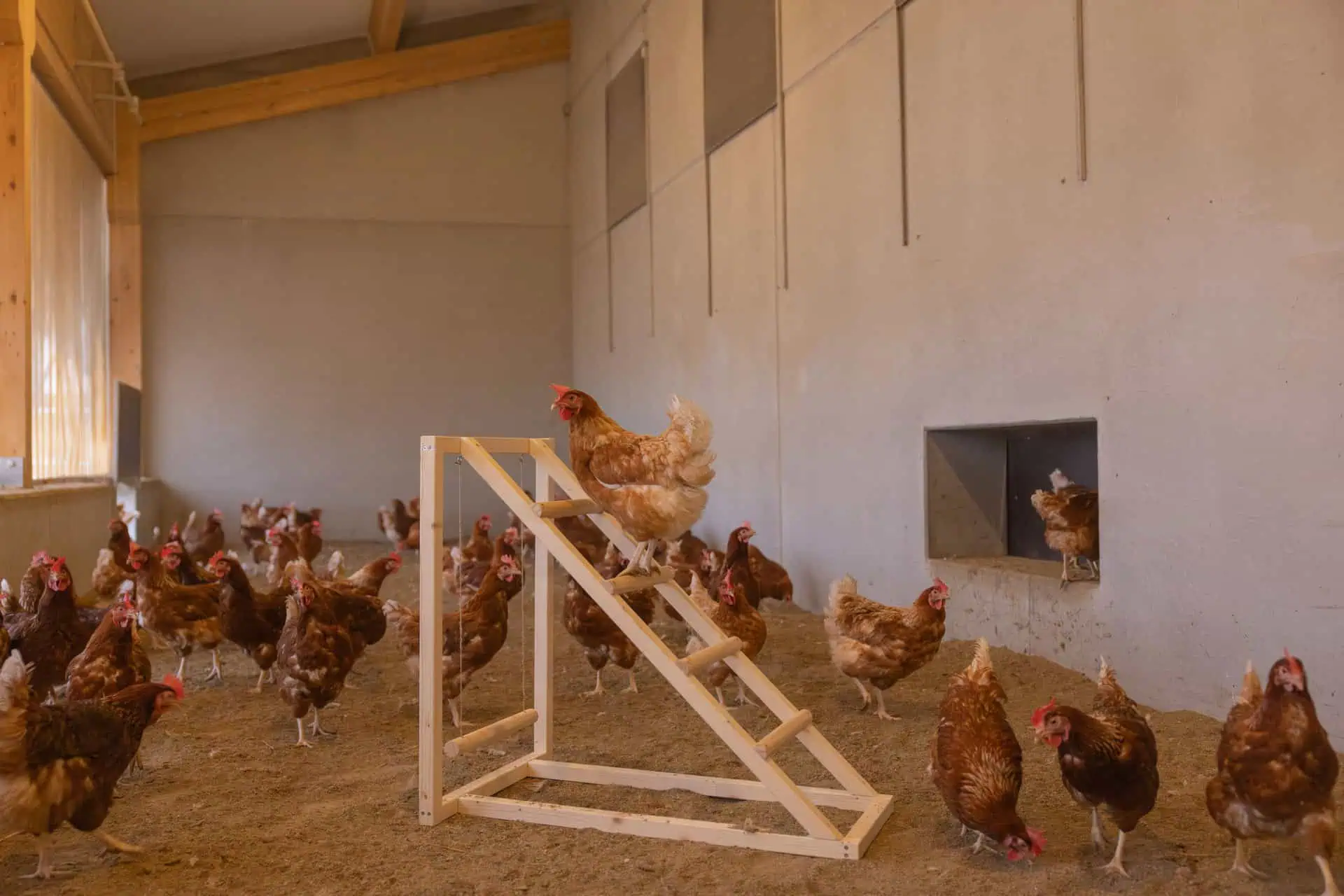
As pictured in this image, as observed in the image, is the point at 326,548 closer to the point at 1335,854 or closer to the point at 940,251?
the point at 940,251

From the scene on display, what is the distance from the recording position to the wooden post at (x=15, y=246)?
6848 millimetres

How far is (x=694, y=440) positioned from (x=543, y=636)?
114 cm

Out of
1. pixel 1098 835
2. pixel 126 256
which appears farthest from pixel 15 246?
pixel 1098 835

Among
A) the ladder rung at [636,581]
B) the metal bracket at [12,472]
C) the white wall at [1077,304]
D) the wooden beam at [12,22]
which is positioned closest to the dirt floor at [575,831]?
the white wall at [1077,304]

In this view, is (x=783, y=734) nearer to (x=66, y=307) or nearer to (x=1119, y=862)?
(x=1119, y=862)

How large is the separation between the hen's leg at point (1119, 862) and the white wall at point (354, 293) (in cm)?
1041

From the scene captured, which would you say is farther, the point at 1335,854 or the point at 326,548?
the point at 326,548

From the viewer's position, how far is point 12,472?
687 cm

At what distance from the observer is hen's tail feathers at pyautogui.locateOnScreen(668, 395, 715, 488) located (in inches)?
128

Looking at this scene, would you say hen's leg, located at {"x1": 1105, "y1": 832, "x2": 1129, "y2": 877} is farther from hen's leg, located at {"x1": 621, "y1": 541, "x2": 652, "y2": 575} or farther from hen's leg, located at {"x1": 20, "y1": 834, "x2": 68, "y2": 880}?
hen's leg, located at {"x1": 20, "y1": 834, "x2": 68, "y2": 880}

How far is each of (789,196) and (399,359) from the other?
7110 millimetres

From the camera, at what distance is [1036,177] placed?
5.10 meters

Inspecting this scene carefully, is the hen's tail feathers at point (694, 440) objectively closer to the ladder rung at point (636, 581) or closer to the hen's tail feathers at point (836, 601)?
the ladder rung at point (636, 581)

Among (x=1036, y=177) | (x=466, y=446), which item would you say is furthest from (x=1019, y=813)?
(x=1036, y=177)
